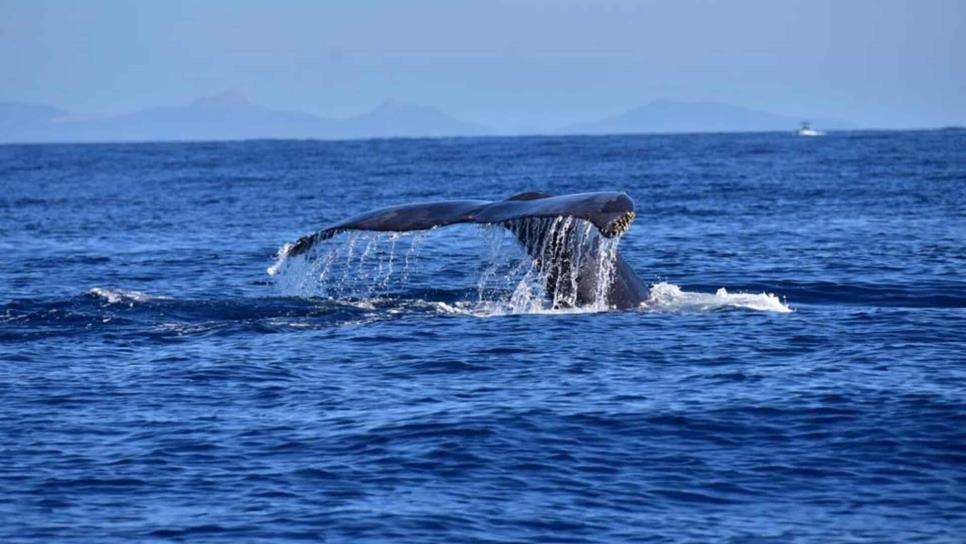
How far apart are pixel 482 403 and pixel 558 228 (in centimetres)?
322

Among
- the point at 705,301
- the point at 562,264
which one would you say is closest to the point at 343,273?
the point at 705,301

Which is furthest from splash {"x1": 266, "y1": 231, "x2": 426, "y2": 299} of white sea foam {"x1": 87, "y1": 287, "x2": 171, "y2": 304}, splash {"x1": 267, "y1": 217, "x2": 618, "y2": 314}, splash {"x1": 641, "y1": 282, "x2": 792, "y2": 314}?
splash {"x1": 641, "y1": 282, "x2": 792, "y2": 314}

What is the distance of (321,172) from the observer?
63.4 metres

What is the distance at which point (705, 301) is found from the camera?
16656 mm

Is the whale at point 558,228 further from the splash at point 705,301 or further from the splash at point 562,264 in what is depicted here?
the splash at point 705,301

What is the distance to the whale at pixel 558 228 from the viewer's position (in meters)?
12.8

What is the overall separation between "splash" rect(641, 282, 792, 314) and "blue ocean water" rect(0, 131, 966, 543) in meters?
0.08

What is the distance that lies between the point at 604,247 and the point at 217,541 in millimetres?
7285

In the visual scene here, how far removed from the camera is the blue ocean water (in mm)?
9016

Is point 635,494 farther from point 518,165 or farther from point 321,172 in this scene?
point 518,165

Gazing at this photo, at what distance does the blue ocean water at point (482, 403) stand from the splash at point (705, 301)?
8 cm

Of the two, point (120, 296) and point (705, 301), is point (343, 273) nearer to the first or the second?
point (120, 296)

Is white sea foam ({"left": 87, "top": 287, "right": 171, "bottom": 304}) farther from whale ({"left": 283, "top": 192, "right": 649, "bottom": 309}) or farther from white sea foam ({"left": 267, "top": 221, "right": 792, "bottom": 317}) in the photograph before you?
whale ({"left": 283, "top": 192, "right": 649, "bottom": 309})

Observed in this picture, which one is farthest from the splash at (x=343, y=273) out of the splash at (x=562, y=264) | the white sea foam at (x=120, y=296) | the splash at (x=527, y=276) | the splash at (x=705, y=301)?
the splash at (x=705, y=301)
